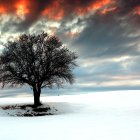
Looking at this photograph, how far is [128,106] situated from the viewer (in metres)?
50.8

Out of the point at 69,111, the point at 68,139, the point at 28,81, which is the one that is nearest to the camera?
the point at 68,139

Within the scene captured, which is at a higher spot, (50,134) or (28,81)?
(28,81)

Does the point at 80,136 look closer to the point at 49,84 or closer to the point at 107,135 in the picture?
the point at 107,135

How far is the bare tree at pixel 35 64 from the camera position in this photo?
53.0 m

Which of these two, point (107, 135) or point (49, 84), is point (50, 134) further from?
point (49, 84)

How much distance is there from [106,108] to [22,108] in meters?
11.9

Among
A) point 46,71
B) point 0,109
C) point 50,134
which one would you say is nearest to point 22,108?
point 0,109

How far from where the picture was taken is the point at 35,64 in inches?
A: 2116

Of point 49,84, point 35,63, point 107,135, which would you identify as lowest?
point 107,135

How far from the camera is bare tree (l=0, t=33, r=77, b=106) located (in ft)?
174

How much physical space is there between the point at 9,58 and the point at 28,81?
14.6ft

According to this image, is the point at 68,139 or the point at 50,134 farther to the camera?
the point at 50,134

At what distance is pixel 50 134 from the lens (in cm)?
2573

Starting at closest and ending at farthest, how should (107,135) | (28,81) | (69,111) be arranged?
(107,135) → (69,111) → (28,81)
